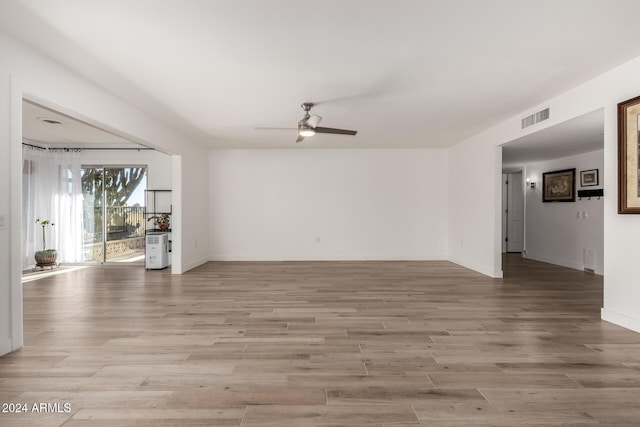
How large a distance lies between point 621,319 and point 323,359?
3.00 meters

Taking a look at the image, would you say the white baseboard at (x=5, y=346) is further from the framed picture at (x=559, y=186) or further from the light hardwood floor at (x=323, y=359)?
the framed picture at (x=559, y=186)

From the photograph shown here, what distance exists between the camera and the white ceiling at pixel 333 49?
85.7 inches

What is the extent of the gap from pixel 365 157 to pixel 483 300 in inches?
163

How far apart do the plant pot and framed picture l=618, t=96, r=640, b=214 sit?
29.5 ft

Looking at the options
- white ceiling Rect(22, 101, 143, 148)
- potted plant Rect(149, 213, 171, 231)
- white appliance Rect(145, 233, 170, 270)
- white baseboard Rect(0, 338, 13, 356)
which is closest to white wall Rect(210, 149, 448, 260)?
potted plant Rect(149, 213, 171, 231)

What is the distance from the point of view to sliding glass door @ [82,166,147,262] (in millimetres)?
6875

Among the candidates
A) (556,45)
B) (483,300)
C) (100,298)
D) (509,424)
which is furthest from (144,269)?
(556,45)

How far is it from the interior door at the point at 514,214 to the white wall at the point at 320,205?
277cm

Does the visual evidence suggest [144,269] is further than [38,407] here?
Yes

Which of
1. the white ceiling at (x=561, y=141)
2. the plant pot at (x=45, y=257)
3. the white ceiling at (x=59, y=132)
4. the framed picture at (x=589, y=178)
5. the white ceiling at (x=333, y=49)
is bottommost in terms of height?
the plant pot at (x=45, y=257)

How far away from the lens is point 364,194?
716 cm

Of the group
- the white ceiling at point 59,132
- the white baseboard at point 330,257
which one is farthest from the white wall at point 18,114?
the white baseboard at point 330,257

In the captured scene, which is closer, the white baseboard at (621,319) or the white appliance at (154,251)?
the white baseboard at (621,319)

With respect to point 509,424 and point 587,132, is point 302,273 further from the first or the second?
point 587,132
